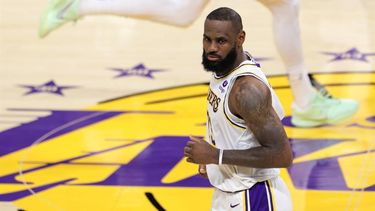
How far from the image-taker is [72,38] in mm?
8250

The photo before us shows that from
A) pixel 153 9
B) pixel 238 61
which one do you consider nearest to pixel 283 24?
pixel 153 9

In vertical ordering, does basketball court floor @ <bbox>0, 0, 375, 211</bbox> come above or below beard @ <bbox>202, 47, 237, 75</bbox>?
below

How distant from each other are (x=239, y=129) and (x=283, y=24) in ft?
8.20

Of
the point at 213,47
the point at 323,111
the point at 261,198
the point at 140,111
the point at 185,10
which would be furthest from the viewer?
the point at 140,111

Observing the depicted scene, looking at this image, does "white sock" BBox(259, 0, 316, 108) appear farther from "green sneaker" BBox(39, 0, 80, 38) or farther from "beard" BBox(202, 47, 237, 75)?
"beard" BBox(202, 47, 237, 75)

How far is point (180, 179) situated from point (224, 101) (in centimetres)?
195

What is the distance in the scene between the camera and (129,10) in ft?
19.9

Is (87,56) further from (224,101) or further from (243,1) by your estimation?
(224,101)

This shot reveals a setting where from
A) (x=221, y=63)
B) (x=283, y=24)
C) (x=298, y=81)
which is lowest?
(x=298, y=81)

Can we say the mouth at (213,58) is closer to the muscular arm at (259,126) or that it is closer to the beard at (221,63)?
the beard at (221,63)

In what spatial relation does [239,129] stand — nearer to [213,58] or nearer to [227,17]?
[213,58]

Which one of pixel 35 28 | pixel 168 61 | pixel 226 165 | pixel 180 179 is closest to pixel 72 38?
pixel 35 28

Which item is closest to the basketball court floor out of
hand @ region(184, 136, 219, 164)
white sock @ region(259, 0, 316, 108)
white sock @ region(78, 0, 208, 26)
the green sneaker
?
white sock @ region(259, 0, 316, 108)

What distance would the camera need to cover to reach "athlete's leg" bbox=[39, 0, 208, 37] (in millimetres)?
5758
